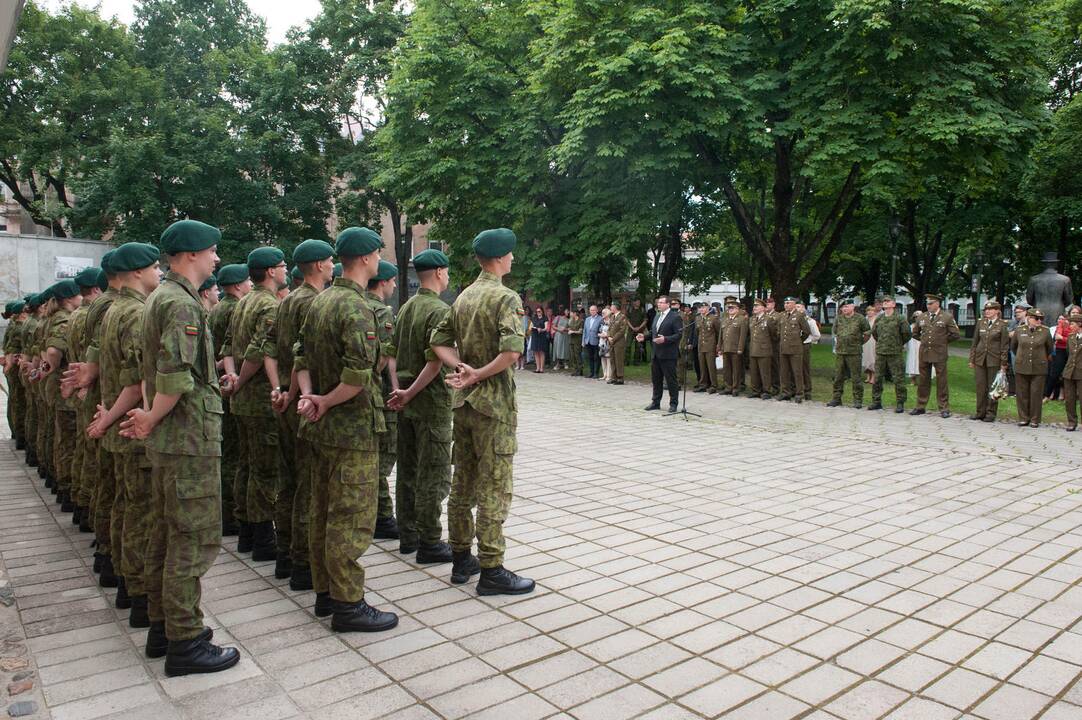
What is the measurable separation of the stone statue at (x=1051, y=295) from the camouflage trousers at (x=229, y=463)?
1782 centimetres

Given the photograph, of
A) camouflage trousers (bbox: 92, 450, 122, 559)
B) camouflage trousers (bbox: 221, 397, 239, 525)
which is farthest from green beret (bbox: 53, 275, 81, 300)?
camouflage trousers (bbox: 92, 450, 122, 559)

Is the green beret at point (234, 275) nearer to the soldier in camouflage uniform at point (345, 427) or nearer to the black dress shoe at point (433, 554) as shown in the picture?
the soldier in camouflage uniform at point (345, 427)

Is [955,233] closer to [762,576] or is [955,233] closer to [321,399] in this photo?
[762,576]

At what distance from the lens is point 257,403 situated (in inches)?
223

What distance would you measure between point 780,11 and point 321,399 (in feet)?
57.2

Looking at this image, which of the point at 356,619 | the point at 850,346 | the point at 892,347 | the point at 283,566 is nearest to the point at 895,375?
the point at 892,347

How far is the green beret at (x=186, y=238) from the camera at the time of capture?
3.90 meters

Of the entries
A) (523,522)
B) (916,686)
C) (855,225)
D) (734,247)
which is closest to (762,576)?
(916,686)

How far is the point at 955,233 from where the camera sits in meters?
29.8

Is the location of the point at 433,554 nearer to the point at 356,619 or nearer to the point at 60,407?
the point at 356,619

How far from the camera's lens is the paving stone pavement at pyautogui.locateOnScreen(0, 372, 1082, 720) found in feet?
Result: 11.6

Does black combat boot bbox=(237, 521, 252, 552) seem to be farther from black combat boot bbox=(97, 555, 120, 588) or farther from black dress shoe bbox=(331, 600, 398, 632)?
black dress shoe bbox=(331, 600, 398, 632)

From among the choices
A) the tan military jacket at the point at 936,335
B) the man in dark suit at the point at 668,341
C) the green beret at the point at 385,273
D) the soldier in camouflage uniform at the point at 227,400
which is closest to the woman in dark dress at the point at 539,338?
the man in dark suit at the point at 668,341

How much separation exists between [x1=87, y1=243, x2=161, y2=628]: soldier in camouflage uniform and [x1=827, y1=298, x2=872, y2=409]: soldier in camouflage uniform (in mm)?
13128
